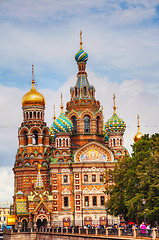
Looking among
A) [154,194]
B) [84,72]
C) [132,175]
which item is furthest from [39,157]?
[154,194]

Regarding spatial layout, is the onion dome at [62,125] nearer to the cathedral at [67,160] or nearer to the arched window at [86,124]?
the cathedral at [67,160]

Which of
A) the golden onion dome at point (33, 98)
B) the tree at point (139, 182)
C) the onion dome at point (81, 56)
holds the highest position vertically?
the onion dome at point (81, 56)

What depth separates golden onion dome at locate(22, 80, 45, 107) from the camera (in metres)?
79.7

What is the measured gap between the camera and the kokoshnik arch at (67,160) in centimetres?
7369

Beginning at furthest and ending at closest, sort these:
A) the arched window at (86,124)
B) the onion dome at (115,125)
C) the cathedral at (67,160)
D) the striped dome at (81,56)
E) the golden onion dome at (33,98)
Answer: the striped dome at (81,56) < the arched window at (86,124) < the golden onion dome at (33,98) < the onion dome at (115,125) < the cathedral at (67,160)

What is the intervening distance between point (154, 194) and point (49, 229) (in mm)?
22049

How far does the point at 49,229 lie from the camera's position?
62250mm

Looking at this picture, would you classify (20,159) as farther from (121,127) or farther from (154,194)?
(154,194)

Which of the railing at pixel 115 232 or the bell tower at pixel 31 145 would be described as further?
the bell tower at pixel 31 145

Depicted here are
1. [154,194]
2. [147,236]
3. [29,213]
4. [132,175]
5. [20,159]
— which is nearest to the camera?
[147,236]

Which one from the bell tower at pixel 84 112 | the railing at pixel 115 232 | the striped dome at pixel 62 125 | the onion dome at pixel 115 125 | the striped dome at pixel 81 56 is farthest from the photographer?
the striped dome at pixel 81 56

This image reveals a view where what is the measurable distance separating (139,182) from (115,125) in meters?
32.7

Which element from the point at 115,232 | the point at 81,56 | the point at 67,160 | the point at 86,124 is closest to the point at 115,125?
the point at 86,124

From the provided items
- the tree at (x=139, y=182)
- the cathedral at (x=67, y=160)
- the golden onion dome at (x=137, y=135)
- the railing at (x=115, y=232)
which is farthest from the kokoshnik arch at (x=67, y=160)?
the tree at (x=139, y=182)
